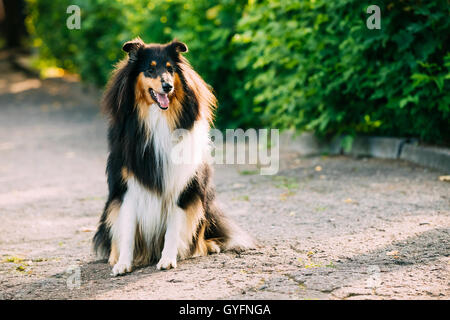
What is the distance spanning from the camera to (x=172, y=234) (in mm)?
4039

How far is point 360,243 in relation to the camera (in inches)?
170

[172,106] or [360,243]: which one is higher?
[172,106]

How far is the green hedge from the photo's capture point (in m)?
6.45

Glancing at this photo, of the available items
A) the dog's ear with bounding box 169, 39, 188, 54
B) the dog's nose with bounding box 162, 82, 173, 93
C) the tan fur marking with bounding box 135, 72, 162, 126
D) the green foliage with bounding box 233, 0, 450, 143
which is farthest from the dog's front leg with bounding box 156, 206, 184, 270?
the green foliage with bounding box 233, 0, 450, 143

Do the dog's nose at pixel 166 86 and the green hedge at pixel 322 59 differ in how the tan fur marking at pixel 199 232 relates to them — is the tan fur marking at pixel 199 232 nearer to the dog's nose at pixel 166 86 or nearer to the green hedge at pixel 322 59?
the dog's nose at pixel 166 86

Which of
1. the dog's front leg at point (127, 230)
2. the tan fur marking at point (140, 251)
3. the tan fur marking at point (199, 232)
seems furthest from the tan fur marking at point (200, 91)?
the tan fur marking at point (140, 251)

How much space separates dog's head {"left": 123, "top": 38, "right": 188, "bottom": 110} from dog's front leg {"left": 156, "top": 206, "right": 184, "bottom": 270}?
2.68ft

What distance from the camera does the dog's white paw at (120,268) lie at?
3871 millimetres

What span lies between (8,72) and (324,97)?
15.5m

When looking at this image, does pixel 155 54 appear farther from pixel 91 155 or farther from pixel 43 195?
pixel 91 155

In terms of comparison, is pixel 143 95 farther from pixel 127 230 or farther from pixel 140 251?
pixel 140 251

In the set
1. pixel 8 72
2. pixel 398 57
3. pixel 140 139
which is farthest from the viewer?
pixel 8 72

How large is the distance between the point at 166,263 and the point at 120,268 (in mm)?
340
